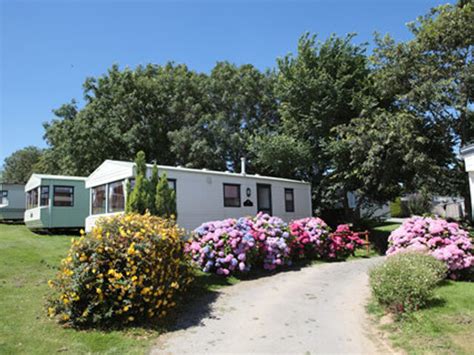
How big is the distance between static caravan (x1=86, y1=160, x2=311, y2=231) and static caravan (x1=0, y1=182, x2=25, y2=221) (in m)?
10.9

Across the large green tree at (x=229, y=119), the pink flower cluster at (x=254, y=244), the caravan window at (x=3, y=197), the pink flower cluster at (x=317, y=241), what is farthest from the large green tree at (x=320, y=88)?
the caravan window at (x=3, y=197)

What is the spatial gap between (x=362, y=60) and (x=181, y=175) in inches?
430

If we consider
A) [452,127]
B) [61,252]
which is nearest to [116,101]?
[61,252]

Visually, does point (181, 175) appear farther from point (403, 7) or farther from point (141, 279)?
point (403, 7)

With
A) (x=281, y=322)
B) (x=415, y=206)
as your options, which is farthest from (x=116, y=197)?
(x=415, y=206)

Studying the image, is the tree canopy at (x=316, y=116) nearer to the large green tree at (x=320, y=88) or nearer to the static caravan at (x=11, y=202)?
the large green tree at (x=320, y=88)

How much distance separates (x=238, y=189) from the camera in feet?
48.9

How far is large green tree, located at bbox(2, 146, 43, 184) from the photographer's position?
4612 centimetres

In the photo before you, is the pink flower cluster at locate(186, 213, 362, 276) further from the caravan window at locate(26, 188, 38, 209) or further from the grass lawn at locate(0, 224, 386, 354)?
the caravan window at locate(26, 188, 38, 209)

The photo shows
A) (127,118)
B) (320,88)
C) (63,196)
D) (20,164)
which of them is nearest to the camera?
(63,196)

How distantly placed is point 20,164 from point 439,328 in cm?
5168

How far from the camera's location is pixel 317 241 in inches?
449

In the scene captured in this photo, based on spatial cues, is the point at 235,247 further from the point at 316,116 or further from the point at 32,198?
the point at 32,198

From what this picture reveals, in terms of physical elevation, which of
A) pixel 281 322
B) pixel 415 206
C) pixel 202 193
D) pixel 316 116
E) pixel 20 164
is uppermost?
pixel 20 164
